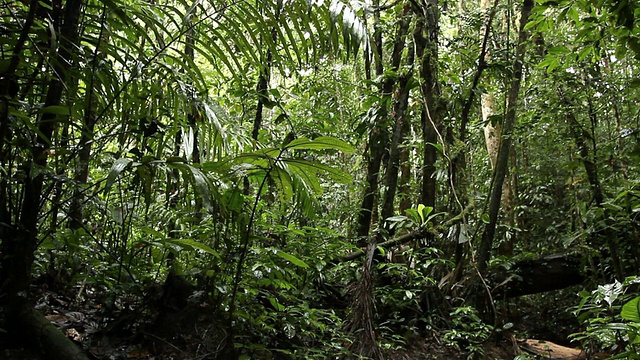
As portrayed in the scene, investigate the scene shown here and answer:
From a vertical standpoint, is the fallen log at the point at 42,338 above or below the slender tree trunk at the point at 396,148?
below

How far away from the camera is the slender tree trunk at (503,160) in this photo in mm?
3725

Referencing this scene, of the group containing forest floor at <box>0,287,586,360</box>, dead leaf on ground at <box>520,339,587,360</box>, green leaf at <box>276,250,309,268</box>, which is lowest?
dead leaf on ground at <box>520,339,587,360</box>

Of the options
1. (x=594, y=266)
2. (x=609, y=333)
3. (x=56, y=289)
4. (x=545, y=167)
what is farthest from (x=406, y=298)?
(x=545, y=167)

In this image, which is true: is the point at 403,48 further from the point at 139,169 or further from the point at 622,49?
the point at 139,169

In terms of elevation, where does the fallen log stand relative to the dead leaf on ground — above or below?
above

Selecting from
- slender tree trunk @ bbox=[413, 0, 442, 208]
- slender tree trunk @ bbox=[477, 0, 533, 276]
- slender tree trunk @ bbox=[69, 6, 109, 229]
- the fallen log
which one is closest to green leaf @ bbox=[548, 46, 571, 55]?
slender tree trunk @ bbox=[477, 0, 533, 276]

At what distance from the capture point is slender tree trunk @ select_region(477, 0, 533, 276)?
12.2ft

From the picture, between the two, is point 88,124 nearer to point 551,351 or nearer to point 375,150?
point 375,150

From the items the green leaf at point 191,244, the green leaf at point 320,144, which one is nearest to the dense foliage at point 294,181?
the green leaf at point 320,144

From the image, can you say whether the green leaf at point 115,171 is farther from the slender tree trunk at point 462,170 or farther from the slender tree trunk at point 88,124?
the slender tree trunk at point 462,170

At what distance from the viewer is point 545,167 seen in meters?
5.71

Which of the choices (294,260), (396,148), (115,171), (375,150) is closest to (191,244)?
(115,171)

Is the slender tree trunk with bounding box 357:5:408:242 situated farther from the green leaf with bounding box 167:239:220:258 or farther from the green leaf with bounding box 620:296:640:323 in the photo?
the green leaf with bounding box 167:239:220:258

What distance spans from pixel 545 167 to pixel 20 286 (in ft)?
18.3
